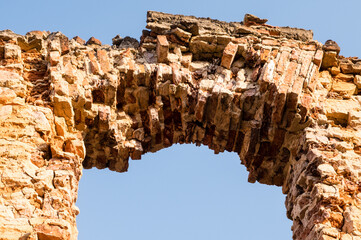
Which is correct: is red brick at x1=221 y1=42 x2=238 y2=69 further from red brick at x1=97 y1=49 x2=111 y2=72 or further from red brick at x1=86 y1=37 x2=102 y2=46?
red brick at x1=86 y1=37 x2=102 y2=46

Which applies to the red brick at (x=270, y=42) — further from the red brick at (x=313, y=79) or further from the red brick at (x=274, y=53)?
the red brick at (x=313, y=79)

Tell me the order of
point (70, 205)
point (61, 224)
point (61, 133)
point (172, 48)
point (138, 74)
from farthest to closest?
1. point (172, 48)
2. point (138, 74)
3. point (61, 133)
4. point (70, 205)
5. point (61, 224)


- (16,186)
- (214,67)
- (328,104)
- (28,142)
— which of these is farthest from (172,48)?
(16,186)

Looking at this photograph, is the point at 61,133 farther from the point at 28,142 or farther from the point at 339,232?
the point at 339,232

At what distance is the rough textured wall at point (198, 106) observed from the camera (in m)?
9.14

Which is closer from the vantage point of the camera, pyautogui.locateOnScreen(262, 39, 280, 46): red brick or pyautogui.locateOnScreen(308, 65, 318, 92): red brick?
pyautogui.locateOnScreen(308, 65, 318, 92): red brick

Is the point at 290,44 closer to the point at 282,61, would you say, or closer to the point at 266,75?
the point at 282,61

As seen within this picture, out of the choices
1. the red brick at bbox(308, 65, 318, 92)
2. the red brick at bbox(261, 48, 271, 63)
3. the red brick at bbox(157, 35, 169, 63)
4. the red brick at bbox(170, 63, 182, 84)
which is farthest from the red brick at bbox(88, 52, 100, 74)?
the red brick at bbox(308, 65, 318, 92)

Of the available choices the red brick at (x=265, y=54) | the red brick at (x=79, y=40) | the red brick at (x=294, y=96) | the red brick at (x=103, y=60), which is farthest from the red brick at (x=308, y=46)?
the red brick at (x=79, y=40)

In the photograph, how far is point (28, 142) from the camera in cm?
897

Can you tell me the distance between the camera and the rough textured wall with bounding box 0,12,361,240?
914 cm

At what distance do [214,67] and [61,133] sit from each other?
3.01 m

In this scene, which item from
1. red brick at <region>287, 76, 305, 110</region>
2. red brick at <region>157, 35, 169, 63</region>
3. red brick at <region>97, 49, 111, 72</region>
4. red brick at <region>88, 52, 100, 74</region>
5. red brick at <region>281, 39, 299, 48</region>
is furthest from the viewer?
red brick at <region>281, 39, 299, 48</region>

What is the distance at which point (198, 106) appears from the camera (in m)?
10.7
